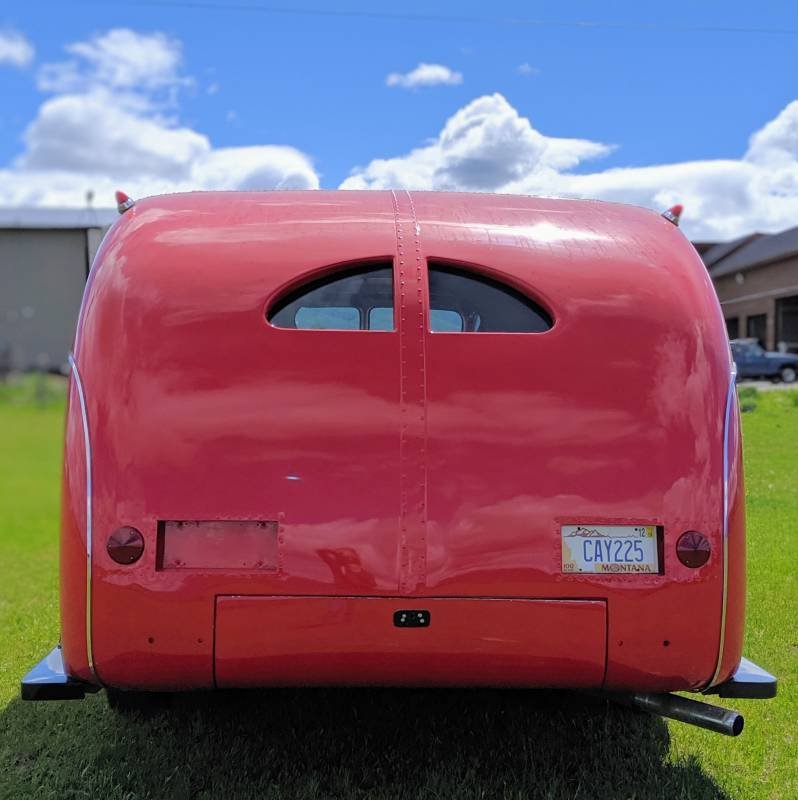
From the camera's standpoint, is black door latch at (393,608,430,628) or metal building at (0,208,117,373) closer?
black door latch at (393,608,430,628)

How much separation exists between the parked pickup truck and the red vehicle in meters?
25.1

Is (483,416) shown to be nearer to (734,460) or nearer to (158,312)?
(734,460)

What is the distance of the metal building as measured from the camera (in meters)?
16.9

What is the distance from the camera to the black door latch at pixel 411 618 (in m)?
2.87

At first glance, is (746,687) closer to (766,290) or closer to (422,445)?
(422,445)

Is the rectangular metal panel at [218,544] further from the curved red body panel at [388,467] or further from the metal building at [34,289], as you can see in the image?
the metal building at [34,289]

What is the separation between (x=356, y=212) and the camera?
128 inches

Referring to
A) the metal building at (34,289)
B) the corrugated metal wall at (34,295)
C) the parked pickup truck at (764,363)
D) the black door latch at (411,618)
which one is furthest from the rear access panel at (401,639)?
the parked pickup truck at (764,363)

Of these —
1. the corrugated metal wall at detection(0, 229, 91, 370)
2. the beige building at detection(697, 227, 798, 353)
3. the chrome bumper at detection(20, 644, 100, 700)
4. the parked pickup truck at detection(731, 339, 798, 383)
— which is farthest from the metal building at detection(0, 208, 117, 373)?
the beige building at detection(697, 227, 798, 353)

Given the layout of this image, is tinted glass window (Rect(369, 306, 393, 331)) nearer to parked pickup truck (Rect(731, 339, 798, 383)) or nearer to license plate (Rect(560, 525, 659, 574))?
license plate (Rect(560, 525, 659, 574))

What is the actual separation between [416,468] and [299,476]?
40cm

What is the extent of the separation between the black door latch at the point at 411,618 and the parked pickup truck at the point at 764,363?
1004 inches

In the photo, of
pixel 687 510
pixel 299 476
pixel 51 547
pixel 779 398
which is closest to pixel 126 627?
pixel 299 476

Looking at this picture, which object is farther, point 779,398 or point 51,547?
point 779,398
